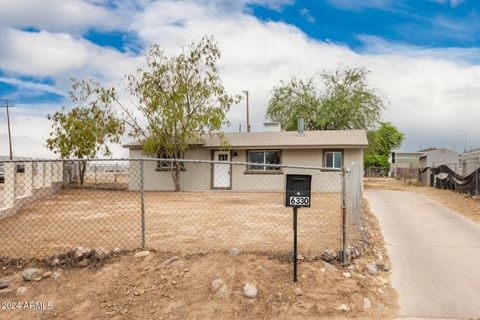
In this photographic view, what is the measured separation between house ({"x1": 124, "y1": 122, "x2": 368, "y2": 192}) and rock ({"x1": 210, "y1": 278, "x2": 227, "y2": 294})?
15084mm

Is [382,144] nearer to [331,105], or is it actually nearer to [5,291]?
[331,105]

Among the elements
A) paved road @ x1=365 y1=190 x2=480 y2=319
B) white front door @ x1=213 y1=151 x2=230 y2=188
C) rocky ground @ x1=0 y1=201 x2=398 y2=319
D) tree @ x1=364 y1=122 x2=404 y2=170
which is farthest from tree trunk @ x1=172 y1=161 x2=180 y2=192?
rocky ground @ x1=0 y1=201 x2=398 y2=319

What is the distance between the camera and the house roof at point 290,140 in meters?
20.6

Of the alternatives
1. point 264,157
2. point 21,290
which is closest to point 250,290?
point 21,290

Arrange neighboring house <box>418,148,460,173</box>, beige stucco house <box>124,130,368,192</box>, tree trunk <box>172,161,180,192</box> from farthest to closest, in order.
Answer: neighboring house <box>418,148,460,173</box> → tree trunk <box>172,161,180,192</box> → beige stucco house <box>124,130,368,192</box>

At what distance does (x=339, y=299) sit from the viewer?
199 inches

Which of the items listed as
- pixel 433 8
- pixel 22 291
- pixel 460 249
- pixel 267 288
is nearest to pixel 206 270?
pixel 267 288

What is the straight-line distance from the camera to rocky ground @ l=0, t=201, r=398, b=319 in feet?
16.0

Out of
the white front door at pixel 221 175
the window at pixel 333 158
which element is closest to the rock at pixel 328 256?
the window at pixel 333 158

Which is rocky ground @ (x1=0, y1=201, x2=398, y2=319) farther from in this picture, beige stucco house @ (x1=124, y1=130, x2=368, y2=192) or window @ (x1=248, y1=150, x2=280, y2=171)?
window @ (x1=248, y1=150, x2=280, y2=171)

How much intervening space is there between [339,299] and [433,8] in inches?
419

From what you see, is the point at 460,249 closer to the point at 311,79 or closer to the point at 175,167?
the point at 175,167

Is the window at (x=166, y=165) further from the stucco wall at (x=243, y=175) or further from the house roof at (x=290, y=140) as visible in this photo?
the house roof at (x=290, y=140)

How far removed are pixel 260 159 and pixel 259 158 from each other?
8cm
